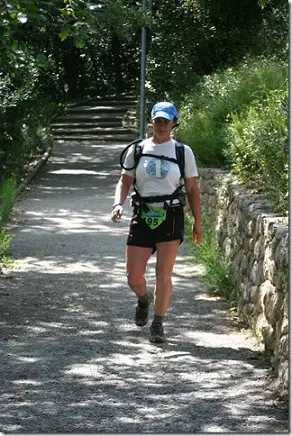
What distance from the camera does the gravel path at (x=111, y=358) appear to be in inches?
229

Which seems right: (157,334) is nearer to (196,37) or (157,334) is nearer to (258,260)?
(258,260)

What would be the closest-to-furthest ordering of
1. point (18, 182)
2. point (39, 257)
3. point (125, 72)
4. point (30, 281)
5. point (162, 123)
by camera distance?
point (162, 123), point (30, 281), point (39, 257), point (18, 182), point (125, 72)

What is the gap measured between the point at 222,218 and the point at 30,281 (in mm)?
2031

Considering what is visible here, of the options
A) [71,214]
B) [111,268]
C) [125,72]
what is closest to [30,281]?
[111,268]

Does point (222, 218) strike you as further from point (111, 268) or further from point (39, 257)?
point (39, 257)

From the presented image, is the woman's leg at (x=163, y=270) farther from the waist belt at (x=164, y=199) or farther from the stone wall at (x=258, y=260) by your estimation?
the stone wall at (x=258, y=260)

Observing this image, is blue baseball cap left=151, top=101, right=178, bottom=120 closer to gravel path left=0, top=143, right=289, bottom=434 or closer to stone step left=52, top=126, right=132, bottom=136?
gravel path left=0, top=143, right=289, bottom=434

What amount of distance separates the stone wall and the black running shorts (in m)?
0.63

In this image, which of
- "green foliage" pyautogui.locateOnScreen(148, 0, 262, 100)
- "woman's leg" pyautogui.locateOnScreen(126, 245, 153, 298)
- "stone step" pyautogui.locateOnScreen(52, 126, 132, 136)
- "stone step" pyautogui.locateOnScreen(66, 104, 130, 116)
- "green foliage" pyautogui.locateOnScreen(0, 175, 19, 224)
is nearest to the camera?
"woman's leg" pyautogui.locateOnScreen(126, 245, 153, 298)

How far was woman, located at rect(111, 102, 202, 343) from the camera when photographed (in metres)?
7.43

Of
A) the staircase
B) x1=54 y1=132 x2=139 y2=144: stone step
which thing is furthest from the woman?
x1=54 y1=132 x2=139 y2=144: stone step

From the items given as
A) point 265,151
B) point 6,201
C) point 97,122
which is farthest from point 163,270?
point 97,122

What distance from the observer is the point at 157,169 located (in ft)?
24.2

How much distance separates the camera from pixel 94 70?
39469mm
